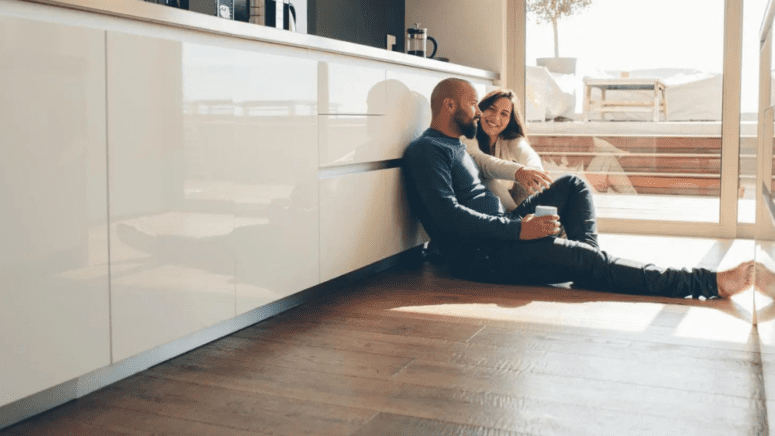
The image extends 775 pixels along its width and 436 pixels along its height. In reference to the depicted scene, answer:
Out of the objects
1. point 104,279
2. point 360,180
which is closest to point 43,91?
point 104,279

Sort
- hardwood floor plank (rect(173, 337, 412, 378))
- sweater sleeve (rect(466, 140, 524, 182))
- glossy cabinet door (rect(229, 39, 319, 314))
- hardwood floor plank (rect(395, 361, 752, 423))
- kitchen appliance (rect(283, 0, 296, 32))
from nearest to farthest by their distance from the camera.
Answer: hardwood floor plank (rect(395, 361, 752, 423))
hardwood floor plank (rect(173, 337, 412, 378))
glossy cabinet door (rect(229, 39, 319, 314))
kitchen appliance (rect(283, 0, 296, 32))
sweater sleeve (rect(466, 140, 524, 182))

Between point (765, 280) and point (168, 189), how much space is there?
1.45 meters

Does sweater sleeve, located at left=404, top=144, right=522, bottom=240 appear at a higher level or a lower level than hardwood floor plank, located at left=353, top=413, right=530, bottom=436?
higher

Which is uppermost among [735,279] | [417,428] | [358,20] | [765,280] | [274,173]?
[358,20]

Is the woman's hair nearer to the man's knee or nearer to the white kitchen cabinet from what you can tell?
the man's knee

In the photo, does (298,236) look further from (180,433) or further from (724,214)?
(724,214)

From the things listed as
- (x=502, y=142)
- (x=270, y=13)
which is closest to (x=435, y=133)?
(x=502, y=142)

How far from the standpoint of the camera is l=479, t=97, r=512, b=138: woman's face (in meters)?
3.99

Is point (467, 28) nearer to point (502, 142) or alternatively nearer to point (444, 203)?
point (502, 142)

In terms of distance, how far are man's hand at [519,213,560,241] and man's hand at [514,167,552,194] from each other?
1.39 feet

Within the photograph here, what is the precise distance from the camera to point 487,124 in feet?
13.3

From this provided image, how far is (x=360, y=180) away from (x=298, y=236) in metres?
0.55

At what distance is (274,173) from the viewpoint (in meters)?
2.53

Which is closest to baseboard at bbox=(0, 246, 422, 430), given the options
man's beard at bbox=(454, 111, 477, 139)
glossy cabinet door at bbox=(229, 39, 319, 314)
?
glossy cabinet door at bbox=(229, 39, 319, 314)
